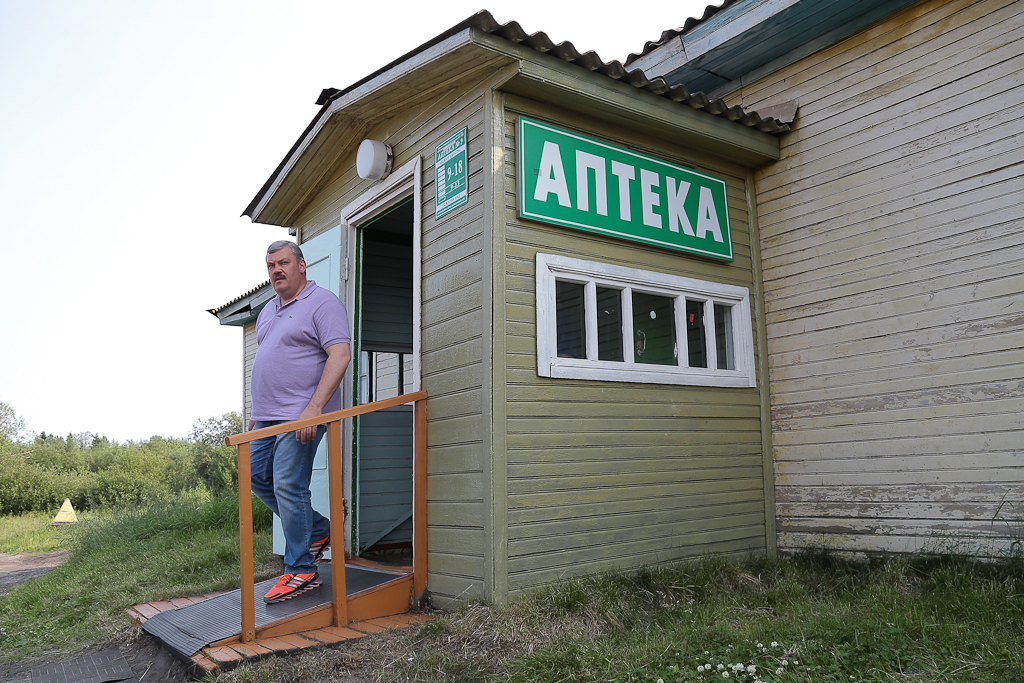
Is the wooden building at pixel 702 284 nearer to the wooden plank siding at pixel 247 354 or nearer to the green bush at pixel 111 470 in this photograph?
the wooden plank siding at pixel 247 354

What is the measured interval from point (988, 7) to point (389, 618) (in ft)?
16.2

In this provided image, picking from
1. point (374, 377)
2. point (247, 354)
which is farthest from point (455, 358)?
point (247, 354)

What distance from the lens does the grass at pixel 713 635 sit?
2.62m

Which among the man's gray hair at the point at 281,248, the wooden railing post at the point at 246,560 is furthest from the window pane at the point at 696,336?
the wooden railing post at the point at 246,560

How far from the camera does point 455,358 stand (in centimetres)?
390

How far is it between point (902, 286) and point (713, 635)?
2.69 metres

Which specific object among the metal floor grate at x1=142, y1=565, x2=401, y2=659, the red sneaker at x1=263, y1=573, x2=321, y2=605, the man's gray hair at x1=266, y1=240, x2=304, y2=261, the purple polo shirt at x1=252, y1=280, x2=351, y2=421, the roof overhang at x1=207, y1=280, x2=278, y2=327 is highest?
the roof overhang at x1=207, y1=280, x2=278, y2=327

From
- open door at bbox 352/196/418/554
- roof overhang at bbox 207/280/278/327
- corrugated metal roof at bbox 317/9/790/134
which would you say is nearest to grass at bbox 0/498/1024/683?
open door at bbox 352/196/418/554

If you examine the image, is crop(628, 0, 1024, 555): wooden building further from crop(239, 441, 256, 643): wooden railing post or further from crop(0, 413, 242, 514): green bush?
crop(0, 413, 242, 514): green bush

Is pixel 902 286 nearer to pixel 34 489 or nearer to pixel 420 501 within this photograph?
pixel 420 501

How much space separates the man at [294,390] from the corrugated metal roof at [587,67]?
1425 mm

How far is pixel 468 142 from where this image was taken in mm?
4004

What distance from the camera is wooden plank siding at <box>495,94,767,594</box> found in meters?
3.68

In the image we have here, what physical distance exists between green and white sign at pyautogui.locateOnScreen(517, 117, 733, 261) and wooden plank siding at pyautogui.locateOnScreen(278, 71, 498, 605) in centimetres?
32
